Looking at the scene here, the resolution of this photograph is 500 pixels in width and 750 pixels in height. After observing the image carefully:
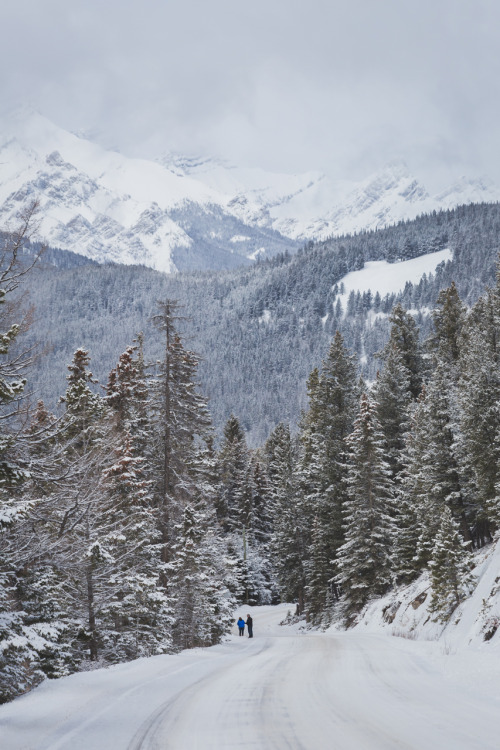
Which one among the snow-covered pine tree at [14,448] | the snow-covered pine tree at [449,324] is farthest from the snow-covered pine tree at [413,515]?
the snow-covered pine tree at [14,448]

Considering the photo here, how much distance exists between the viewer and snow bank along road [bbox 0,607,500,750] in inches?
277

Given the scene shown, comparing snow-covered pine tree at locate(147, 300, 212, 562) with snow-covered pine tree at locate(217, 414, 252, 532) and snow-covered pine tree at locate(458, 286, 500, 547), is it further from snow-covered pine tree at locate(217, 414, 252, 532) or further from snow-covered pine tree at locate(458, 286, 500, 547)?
snow-covered pine tree at locate(217, 414, 252, 532)

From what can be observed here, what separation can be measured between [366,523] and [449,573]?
14.0m

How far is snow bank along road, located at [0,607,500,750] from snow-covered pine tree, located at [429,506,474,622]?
15.4 ft

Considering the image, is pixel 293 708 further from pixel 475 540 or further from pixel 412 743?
pixel 475 540

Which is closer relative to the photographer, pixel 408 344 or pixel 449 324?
pixel 449 324

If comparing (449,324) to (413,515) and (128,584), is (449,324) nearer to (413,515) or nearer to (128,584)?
(413,515)

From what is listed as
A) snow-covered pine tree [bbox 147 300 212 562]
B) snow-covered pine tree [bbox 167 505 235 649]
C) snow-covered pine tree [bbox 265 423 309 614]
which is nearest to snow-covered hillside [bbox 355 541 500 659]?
A: snow-covered pine tree [bbox 167 505 235 649]

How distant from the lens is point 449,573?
18.5 meters

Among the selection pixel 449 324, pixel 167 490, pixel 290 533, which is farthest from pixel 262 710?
pixel 290 533

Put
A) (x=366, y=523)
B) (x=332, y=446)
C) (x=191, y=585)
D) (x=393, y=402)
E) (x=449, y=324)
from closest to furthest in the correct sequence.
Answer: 1. (x=191, y=585)
2. (x=366, y=523)
3. (x=332, y=446)
4. (x=449, y=324)
5. (x=393, y=402)

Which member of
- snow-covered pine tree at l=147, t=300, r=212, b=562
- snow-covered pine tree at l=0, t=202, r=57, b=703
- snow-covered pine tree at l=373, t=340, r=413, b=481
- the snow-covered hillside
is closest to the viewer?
snow-covered pine tree at l=0, t=202, r=57, b=703

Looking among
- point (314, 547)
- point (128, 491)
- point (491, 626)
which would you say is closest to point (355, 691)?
point (491, 626)

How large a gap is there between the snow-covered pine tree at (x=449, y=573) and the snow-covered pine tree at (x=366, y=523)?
1227 cm
